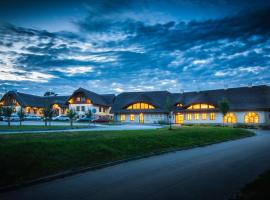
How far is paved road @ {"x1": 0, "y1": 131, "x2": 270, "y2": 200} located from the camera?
749 cm

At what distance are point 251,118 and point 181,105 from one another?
644 inches

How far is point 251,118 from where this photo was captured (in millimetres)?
52750

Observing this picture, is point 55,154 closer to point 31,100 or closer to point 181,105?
point 181,105

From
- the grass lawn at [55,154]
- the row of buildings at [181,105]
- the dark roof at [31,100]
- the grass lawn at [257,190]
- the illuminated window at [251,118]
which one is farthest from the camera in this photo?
the dark roof at [31,100]

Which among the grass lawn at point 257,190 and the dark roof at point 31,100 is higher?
the dark roof at point 31,100

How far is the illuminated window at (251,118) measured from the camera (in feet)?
171

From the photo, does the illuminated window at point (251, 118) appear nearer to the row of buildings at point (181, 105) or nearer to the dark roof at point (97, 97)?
the row of buildings at point (181, 105)

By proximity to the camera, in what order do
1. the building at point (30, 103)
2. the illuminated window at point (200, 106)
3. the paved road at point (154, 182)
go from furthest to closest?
the building at point (30, 103) < the illuminated window at point (200, 106) < the paved road at point (154, 182)

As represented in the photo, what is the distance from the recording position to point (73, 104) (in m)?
70.9

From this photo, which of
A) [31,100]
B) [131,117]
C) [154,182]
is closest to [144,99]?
[131,117]

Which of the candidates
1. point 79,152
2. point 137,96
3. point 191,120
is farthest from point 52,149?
point 137,96

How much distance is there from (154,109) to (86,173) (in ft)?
174

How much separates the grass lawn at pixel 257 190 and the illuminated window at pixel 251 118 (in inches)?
1887

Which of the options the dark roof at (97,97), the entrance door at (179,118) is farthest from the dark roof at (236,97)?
the dark roof at (97,97)
